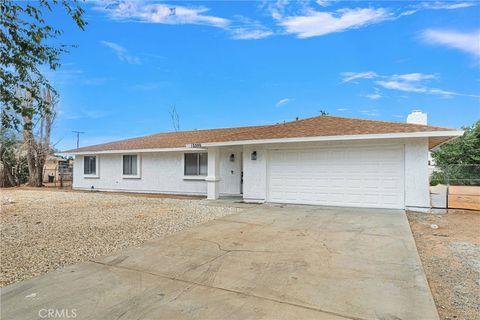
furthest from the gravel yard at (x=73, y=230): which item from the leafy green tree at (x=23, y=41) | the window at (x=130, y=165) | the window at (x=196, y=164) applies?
the window at (x=130, y=165)

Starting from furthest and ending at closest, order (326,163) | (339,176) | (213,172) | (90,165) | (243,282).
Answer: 1. (90,165)
2. (213,172)
3. (326,163)
4. (339,176)
5. (243,282)

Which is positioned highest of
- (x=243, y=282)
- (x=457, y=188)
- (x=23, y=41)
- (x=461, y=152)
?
(x=23, y=41)

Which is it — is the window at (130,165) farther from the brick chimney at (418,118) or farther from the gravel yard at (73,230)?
the brick chimney at (418,118)

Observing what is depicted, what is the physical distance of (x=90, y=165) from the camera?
64.0 feet

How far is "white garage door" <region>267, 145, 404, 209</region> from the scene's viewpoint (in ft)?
32.8

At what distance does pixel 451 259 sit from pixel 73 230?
26.1 feet

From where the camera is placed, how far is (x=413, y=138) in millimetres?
9625

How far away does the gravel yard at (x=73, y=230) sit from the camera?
486 cm

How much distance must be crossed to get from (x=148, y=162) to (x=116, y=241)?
1132 centimetres

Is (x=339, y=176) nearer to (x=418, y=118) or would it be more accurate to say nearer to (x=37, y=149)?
(x=418, y=118)

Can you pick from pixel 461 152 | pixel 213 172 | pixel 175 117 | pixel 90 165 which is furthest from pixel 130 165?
pixel 461 152

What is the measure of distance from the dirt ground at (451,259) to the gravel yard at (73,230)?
16.9 ft

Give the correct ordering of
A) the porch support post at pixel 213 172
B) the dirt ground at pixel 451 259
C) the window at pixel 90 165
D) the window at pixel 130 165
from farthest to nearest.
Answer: the window at pixel 90 165 → the window at pixel 130 165 → the porch support post at pixel 213 172 → the dirt ground at pixel 451 259

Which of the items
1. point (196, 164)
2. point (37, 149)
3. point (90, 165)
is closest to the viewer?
point (196, 164)
